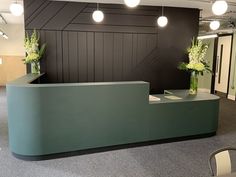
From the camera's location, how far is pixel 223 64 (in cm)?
901

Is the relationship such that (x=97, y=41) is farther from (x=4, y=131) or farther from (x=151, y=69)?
(x=4, y=131)

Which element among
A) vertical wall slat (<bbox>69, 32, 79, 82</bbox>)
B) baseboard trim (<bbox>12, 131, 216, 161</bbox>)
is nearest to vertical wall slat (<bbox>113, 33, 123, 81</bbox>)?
vertical wall slat (<bbox>69, 32, 79, 82</bbox>)

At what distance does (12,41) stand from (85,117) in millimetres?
8838

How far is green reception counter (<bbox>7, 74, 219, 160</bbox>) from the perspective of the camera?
3455 millimetres

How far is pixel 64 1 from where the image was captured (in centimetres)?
532

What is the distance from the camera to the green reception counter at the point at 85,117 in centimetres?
346

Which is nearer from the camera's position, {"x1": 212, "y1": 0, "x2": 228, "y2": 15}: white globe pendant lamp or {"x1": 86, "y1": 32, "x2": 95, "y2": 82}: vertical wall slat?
{"x1": 212, "y1": 0, "x2": 228, "y2": 15}: white globe pendant lamp

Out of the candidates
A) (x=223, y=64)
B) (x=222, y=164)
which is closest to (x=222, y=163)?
(x=222, y=164)

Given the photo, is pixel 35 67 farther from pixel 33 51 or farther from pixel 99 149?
pixel 99 149

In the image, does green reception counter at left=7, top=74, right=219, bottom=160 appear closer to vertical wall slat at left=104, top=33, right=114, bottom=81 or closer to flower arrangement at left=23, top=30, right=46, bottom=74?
flower arrangement at left=23, top=30, right=46, bottom=74

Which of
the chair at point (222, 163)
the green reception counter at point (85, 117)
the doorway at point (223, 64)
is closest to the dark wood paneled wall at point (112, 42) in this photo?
the green reception counter at point (85, 117)

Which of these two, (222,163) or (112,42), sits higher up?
(112,42)

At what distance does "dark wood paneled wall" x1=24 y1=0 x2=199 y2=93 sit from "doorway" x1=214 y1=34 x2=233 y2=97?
10.5 feet

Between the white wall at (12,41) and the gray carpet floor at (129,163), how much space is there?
7.59 metres
